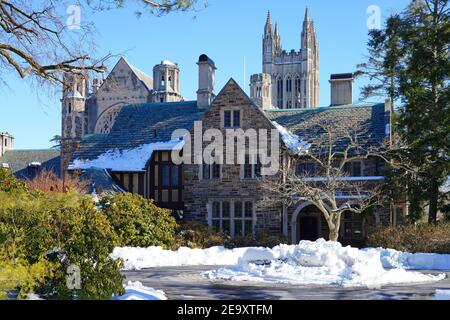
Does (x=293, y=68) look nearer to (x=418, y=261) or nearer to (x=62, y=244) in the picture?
(x=418, y=261)

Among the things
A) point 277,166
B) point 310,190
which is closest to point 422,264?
point 310,190

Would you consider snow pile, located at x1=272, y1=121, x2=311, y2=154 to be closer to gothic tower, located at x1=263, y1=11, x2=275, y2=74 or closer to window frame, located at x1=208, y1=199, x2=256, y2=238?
window frame, located at x1=208, y1=199, x2=256, y2=238

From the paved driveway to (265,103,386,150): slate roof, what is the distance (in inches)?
589

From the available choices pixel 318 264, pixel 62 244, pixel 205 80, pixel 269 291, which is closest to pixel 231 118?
pixel 205 80

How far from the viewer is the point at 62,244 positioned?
35.8 ft

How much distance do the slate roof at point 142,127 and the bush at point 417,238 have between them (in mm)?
12661

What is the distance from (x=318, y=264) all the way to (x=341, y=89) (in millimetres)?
20669

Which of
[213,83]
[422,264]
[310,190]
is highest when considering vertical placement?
[213,83]

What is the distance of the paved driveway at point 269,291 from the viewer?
12.2 m

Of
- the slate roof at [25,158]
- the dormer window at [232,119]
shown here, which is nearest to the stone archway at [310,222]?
the dormer window at [232,119]

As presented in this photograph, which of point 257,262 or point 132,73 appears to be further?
point 132,73
